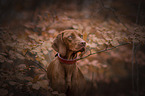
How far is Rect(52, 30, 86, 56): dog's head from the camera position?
172 cm

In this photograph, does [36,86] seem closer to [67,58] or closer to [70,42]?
[67,58]

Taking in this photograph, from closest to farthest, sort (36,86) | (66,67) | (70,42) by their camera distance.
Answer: (36,86) → (70,42) → (66,67)

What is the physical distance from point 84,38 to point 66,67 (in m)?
0.78

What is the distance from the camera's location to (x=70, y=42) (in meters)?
1.77

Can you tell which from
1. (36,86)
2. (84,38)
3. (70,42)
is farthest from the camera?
(84,38)

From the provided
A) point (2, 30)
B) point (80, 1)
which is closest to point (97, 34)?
point (2, 30)

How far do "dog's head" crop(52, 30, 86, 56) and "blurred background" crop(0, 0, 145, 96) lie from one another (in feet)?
1.62

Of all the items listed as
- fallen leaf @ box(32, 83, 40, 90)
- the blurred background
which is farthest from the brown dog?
fallen leaf @ box(32, 83, 40, 90)

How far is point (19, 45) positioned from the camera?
6.75ft

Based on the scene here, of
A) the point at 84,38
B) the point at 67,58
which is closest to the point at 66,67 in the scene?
the point at 67,58

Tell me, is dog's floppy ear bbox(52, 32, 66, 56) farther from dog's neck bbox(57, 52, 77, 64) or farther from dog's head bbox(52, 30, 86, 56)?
dog's neck bbox(57, 52, 77, 64)

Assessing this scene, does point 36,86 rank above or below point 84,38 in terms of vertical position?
below

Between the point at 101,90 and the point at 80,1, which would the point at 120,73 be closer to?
the point at 101,90

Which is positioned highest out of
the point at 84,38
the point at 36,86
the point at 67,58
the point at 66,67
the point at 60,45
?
the point at 84,38
